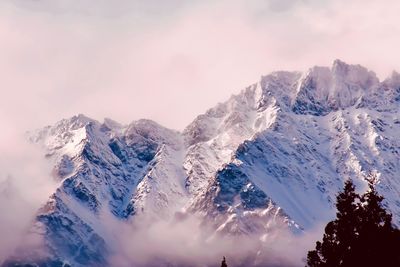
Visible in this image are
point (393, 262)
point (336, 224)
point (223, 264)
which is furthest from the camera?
point (223, 264)

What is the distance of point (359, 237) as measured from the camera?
49.8m

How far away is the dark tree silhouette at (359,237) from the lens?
160ft

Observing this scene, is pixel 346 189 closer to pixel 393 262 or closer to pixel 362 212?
pixel 362 212

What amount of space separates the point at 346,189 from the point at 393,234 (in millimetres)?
3836

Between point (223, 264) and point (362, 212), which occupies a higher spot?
point (223, 264)

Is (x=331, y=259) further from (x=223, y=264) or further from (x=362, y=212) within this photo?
(x=223, y=264)

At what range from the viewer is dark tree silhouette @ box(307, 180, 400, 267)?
1922 inches

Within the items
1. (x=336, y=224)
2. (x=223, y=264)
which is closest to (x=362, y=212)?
(x=336, y=224)

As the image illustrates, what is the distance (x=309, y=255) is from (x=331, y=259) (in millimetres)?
1562

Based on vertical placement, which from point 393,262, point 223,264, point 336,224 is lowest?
point 393,262

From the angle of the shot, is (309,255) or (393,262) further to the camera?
(309,255)

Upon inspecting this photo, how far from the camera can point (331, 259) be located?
2012 inches

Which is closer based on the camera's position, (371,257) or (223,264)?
(371,257)

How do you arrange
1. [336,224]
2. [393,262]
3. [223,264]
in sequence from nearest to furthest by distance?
[393,262] < [336,224] < [223,264]
